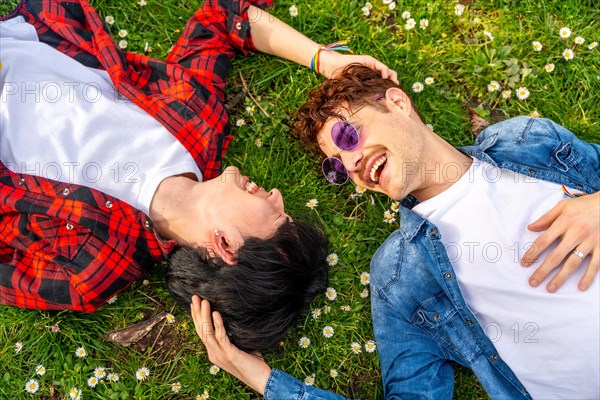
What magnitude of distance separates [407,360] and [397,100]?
1.69m

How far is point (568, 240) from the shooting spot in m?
3.22

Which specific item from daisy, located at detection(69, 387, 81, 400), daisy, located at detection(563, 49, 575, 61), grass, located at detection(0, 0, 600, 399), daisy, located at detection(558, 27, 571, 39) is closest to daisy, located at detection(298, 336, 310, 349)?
grass, located at detection(0, 0, 600, 399)

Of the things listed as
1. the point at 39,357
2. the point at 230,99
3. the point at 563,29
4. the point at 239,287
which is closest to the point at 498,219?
the point at 239,287

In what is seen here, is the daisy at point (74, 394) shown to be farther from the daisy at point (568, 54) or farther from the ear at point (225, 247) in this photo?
the daisy at point (568, 54)

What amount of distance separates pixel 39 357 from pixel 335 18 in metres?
3.43

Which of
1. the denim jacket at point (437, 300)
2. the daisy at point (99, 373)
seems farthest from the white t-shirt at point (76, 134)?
the denim jacket at point (437, 300)

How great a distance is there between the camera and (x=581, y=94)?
14.0 feet

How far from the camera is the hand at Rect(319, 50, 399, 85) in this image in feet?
12.8

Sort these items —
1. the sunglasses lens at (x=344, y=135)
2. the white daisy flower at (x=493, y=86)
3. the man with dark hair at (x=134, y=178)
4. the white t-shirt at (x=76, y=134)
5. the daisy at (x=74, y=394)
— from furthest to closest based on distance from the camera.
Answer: the white daisy flower at (x=493, y=86) < the daisy at (x=74, y=394) < the white t-shirt at (x=76, y=134) < the sunglasses lens at (x=344, y=135) < the man with dark hair at (x=134, y=178)

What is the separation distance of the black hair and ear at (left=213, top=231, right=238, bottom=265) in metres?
0.04

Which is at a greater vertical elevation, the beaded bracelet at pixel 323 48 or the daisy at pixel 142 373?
the beaded bracelet at pixel 323 48

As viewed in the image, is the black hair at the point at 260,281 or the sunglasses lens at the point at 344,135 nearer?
the black hair at the point at 260,281

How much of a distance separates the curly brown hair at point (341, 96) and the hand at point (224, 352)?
139 centimetres

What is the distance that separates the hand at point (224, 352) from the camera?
336 centimetres
